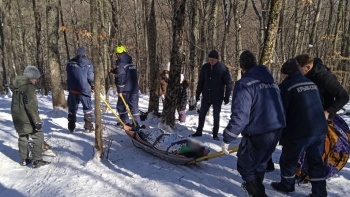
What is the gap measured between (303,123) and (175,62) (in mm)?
4031

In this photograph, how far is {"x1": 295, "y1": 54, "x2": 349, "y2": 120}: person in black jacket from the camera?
478cm

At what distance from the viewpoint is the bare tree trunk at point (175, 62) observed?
294 inches

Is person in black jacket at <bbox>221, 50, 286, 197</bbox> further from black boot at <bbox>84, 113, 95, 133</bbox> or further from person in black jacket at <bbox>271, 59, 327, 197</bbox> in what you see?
black boot at <bbox>84, 113, 95, 133</bbox>

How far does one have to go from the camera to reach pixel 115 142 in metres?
7.12

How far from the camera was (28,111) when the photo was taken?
5.88 metres

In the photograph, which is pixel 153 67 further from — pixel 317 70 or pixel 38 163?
pixel 317 70

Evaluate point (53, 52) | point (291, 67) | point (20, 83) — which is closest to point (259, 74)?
point (291, 67)

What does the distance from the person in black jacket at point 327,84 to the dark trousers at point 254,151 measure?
46.0 inches

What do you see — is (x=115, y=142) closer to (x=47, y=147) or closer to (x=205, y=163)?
(x=47, y=147)

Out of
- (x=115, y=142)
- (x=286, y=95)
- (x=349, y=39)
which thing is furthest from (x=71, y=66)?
(x=349, y=39)

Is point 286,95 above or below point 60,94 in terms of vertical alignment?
above

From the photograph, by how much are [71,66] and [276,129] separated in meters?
5.26

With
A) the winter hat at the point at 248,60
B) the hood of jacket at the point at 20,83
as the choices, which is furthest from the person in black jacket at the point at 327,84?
the hood of jacket at the point at 20,83

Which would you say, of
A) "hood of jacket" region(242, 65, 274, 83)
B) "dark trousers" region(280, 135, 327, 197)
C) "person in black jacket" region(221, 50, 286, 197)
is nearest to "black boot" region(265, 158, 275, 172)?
"dark trousers" region(280, 135, 327, 197)
